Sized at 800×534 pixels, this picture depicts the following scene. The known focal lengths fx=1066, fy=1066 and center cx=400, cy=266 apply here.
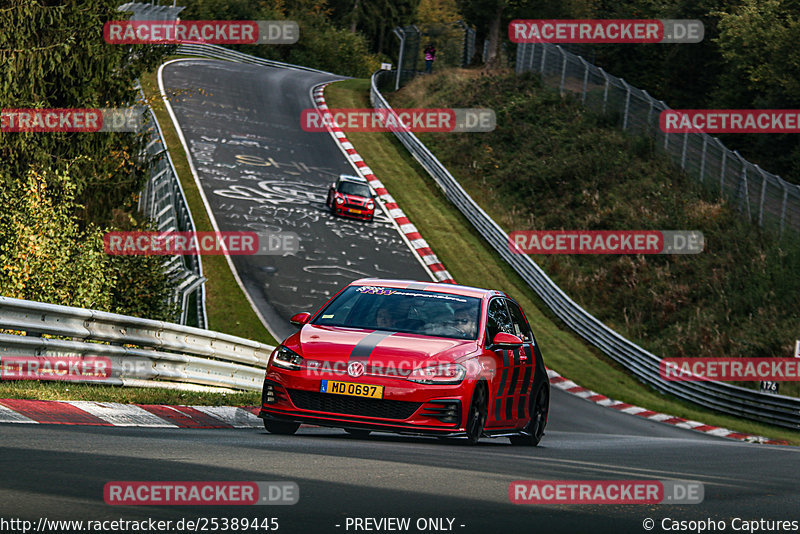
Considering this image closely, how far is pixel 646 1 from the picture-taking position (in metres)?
53.5

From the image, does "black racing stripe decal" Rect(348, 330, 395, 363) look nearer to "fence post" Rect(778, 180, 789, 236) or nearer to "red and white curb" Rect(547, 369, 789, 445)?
"red and white curb" Rect(547, 369, 789, 445)

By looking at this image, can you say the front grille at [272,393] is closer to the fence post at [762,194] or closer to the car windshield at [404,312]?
the car windshield at [404,312]

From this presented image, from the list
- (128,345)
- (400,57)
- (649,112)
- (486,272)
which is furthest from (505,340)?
(400,57)

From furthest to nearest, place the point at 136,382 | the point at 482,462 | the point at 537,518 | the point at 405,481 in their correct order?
the point at 136,382 → the point at 482,462 → the point at 405,481 → the point at 537,518

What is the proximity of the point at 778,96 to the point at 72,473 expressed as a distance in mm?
39160

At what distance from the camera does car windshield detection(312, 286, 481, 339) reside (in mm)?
10422

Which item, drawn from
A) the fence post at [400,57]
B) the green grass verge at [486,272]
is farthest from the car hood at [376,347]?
the fence post at [400,57]

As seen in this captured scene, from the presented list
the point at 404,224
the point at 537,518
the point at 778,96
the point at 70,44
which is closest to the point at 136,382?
the point at 537,518

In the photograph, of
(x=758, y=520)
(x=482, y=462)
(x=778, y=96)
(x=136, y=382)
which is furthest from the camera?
(x=778, y=96)

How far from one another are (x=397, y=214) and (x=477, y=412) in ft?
95.1

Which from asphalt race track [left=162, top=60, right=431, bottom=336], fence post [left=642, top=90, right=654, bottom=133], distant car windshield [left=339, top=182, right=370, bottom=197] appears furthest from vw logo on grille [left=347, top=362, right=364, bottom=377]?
fence post [left=642, top=90, right=654, bottom=133]

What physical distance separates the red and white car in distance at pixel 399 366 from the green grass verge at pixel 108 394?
144 cm

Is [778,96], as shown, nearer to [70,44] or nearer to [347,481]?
[70,44]

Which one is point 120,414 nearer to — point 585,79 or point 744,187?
point 744,187
